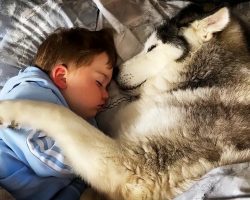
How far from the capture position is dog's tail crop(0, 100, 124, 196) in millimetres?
1757

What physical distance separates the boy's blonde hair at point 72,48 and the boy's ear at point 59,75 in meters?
0.03

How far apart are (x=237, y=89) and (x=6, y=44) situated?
134cm

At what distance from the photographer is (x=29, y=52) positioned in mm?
2545

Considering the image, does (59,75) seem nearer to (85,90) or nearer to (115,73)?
(85,90)

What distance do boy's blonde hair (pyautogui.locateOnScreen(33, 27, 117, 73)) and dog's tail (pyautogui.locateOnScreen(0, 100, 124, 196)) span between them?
16.9 inches

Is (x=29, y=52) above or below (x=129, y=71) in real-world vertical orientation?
above

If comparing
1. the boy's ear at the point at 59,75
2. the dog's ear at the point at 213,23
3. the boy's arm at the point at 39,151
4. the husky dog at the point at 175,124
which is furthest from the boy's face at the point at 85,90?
the dog's ear at the point at 213,23

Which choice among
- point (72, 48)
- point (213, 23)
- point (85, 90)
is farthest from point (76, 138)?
point (213, 23)

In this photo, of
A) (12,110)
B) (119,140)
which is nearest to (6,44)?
(12,110)

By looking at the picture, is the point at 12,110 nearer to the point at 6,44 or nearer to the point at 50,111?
the point at 50,111

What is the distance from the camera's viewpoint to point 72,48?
222cm

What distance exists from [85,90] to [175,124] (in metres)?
0.48

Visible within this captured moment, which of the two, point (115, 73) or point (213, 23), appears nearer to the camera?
point (213, 23)

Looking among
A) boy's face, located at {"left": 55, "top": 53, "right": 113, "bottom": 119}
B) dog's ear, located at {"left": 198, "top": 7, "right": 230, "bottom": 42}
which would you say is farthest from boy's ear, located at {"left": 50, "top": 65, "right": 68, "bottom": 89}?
dog's ear, located at {"left": 198, "top": 7, "right": 230, "bottom": 42}
